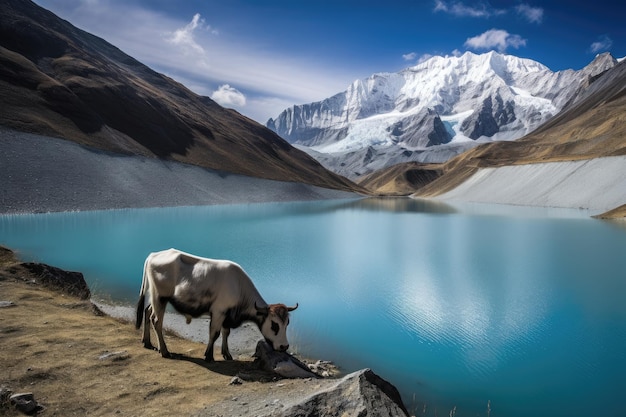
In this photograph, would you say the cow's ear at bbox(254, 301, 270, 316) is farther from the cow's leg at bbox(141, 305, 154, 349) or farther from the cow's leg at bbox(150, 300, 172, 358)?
the cow's leg at bbox(141, 305, 154, 349)

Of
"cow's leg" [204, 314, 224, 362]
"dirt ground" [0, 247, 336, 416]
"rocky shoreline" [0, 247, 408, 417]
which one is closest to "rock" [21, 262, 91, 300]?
"rocky shoreline" [0, 247, 408, 417]

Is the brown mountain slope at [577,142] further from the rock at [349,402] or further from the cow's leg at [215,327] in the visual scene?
the rock at [349,402]

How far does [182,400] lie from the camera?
659 centimetres

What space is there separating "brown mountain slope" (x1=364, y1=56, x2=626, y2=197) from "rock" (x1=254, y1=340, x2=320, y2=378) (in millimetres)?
92008

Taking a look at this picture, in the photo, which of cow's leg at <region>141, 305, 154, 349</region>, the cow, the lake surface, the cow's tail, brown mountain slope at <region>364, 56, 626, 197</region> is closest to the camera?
the cow

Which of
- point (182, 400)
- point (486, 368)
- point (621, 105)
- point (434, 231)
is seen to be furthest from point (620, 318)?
point (621, 105)

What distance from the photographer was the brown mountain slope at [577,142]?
335 ft

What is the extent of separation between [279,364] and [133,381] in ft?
8.86

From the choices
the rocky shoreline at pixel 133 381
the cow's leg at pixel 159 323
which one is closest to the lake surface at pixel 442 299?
the rocky shoreline at pixel 133 381

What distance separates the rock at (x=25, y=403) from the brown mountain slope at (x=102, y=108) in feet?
265

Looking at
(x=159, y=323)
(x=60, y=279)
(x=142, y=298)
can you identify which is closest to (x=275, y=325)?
(x=159, y=323)

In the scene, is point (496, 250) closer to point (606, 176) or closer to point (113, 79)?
point (606, 176)

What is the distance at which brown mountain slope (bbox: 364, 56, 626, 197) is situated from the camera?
102 metres

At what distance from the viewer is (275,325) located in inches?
335
